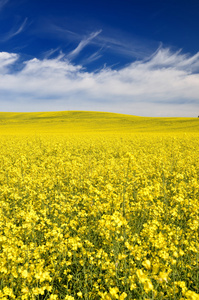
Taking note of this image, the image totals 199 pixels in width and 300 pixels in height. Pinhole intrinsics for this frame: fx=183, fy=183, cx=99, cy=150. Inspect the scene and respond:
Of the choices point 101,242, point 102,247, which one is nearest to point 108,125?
point 101,242

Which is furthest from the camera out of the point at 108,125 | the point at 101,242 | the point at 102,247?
the point at 108,125

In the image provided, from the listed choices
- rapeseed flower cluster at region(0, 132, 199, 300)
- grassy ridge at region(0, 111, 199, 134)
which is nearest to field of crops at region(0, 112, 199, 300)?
rapeseed flower cluster at region(0, 132, 199, 300)

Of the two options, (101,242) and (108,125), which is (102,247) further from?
(108,125)

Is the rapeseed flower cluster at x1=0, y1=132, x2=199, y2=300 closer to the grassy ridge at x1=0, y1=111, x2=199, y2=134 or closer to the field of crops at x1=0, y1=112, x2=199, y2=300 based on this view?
the field of crops at x1=0, y1=112, x2=199, y2=300

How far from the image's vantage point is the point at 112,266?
296 cm

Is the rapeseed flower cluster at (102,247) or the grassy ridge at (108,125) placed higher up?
the grassy ridge at (108,125)

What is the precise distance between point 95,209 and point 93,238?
0.68 metres

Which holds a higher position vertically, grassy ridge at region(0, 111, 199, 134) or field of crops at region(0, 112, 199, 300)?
grassy ridge at region(0, 111, 199, 134)

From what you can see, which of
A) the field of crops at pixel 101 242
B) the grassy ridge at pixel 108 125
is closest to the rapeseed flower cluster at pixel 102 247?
the field of crops at pixel 101 242

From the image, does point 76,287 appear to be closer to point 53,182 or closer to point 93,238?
point 93,238

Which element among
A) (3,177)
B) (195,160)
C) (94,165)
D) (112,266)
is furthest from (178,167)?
(3,177)

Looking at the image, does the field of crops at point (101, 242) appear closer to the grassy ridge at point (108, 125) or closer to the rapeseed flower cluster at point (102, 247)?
the rapeseed flower cluster at point (102, 247)

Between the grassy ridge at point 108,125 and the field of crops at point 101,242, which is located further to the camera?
the grassy ridge at point 108,125

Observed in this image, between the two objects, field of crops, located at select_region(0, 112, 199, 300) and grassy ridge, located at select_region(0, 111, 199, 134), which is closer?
field of crops, located at select_region(0, 112, 199, 300)
